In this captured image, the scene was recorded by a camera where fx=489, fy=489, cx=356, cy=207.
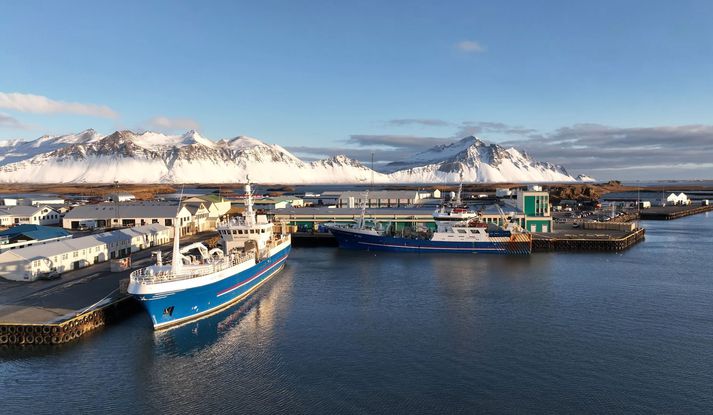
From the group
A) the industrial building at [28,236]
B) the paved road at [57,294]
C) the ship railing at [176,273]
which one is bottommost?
the paved road at [57,294]

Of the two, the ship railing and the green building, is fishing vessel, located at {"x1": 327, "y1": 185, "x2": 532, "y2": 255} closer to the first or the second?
the green building

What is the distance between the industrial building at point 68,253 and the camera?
30531 millimetres

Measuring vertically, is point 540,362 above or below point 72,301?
below

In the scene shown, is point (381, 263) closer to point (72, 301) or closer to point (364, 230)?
point (364, 230)

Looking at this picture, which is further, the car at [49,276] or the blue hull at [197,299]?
the car at [49,276]

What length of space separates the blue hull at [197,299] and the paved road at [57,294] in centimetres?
391

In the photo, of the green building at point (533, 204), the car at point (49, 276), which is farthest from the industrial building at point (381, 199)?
the car at point (49, 276)

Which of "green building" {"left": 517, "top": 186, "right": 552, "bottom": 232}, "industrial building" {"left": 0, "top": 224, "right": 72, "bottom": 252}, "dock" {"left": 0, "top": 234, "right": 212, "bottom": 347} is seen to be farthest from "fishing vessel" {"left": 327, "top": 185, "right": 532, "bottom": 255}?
"industrial building" {"left": 0, "top": 224, "right": 72, "bottom": 252}

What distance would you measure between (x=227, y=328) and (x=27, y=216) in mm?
44521

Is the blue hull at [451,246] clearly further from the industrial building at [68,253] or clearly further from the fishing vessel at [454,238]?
the industrial building at [68,253]

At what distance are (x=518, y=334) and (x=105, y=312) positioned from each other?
2072 cm

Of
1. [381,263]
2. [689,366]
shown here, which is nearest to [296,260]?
[381,263]

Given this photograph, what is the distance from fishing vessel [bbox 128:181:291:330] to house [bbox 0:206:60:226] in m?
34.3

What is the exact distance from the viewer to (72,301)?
84.7ft
